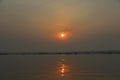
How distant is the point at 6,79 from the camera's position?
216 ft

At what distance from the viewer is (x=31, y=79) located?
6962 centimetres

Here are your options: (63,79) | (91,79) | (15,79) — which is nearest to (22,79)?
(15,79)

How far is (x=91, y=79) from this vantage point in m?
72.0

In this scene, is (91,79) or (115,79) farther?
(91,79)

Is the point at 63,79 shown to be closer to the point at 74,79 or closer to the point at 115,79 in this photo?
the point at 74,79

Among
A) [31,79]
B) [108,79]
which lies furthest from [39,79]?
[108,79]

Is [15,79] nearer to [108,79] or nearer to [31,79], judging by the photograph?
[31,79]

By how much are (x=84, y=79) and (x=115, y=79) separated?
6302mm

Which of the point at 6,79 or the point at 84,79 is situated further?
the point at 84,79

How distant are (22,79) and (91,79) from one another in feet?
40.2

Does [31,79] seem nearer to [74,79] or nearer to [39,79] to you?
[39,79]

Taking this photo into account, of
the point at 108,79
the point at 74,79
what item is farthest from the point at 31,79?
the point at 108,79

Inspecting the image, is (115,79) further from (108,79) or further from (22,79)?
(22,79)

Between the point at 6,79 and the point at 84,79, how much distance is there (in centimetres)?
1395
